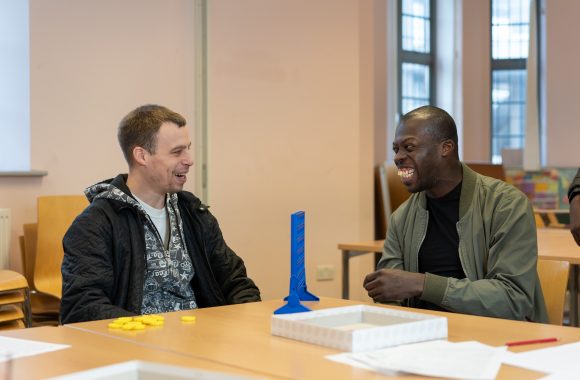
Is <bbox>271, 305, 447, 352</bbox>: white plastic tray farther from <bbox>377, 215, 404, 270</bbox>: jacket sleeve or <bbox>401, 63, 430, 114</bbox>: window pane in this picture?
<bbox>401, 63, 430, 114</bbox>: window pane

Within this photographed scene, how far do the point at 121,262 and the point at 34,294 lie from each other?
1.95 meters

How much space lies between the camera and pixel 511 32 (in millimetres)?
9227

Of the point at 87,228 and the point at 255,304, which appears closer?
the point at 255,304

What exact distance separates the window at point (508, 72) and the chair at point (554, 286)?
667 cm

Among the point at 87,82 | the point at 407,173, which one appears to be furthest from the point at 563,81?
the point at 407,173

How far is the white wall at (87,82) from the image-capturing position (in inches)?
189

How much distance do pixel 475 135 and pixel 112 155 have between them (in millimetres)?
5071

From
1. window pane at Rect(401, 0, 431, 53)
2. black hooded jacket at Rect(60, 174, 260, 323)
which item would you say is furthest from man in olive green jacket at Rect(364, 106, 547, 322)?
window pane at Rect(401, 0, 431, 53)

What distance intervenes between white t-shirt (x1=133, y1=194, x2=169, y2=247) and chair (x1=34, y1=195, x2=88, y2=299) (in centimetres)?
154

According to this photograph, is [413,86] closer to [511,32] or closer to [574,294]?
[511,32]

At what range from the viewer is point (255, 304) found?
247 centimetres

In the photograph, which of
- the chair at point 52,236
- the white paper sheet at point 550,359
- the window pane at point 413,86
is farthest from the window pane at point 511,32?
the white paper sheet at point 550,359

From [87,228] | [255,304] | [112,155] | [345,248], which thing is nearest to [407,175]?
[255,304]

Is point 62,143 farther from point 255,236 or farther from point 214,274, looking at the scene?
point 214,274
